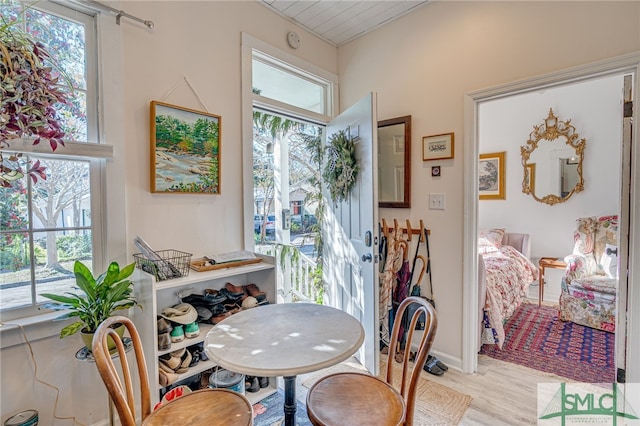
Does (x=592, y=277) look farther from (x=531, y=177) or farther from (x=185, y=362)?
(x=185, y=362)

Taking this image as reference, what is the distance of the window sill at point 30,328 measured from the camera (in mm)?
1448

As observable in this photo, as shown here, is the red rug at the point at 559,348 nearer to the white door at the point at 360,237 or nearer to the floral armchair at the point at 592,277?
the floral armchair at the point at 592,277

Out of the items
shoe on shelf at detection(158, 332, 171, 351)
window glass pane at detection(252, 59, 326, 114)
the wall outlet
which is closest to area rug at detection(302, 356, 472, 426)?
shoe on shelf at detection(158, 332, 171, 351)

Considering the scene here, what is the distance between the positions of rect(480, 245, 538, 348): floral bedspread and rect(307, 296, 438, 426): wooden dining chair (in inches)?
67.9

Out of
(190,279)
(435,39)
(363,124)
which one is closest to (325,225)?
(363,124)

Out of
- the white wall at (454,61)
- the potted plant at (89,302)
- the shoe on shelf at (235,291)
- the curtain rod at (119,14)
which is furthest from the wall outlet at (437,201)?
the curtain rod at (119,14)

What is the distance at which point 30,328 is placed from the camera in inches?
59.4

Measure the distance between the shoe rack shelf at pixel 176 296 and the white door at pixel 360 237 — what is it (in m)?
0.71

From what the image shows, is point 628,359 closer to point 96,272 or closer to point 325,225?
point 325,225

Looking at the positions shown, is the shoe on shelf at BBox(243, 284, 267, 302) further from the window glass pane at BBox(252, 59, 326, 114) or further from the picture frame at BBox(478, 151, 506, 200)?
the picture frame at BBox(478, 151, 506, 200)

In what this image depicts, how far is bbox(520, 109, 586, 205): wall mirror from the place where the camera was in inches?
161

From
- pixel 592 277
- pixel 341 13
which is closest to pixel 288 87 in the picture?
pixel 341 13

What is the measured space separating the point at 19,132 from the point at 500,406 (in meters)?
2.81

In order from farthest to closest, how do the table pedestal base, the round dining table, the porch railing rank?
the porch railing → the table pedestal base → the round dining table
